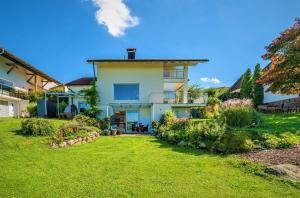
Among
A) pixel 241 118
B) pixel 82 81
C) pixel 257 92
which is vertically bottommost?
pixel 241 118

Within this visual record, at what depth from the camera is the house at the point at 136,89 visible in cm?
1931

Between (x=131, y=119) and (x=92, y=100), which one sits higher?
(x=92, y=100)

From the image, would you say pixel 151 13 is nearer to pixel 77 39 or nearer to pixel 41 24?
pixel 77 39

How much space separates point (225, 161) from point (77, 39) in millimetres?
14297

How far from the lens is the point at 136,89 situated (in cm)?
1992

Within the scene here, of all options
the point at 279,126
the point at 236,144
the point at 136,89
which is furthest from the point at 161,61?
the point at 236,144

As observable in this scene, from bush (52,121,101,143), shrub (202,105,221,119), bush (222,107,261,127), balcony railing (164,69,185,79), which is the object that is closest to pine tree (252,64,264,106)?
shrub (202,105,221,119)

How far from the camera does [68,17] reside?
1413 centimetres

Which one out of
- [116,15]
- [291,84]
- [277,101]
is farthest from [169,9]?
[277,101]

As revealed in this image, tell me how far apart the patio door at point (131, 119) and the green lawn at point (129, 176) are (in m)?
10.7

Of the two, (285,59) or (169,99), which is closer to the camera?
(285,59)

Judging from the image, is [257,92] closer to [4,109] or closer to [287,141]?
[287,141]

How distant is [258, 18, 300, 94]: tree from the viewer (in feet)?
38.3

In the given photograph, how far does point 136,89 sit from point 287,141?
1376 cm
